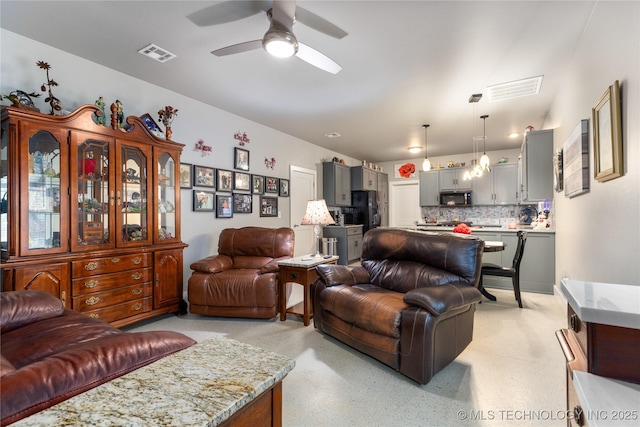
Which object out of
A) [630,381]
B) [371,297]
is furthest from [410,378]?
[630,381]

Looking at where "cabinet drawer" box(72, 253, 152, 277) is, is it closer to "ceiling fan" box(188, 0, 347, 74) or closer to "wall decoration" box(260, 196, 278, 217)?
"ceiling fan" box(188, 0, 347, 74)

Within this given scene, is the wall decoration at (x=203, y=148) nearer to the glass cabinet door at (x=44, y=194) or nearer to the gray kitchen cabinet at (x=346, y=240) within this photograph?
the glass cabinet door at (x=44, y=194)

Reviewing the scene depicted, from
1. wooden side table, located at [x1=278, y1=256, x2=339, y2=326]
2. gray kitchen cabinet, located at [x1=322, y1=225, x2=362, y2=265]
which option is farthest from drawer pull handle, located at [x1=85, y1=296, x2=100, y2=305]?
gray kitchen cabinet, located at [x1=322, y1=225, x2=362, y2=265]

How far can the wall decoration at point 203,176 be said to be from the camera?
3.78 m

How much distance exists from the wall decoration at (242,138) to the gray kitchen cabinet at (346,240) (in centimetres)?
272

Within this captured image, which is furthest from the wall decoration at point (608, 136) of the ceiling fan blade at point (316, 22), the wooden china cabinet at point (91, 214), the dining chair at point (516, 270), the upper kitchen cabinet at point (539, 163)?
the wooden china cabinet at point (91, 214)

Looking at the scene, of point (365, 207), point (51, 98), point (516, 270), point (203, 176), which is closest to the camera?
point (51, 98)

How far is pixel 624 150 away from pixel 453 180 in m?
5.13

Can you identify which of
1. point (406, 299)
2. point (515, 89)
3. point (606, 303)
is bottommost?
point (406, 299)

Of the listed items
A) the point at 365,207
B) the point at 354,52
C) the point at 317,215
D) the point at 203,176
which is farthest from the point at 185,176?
the point at 365,207

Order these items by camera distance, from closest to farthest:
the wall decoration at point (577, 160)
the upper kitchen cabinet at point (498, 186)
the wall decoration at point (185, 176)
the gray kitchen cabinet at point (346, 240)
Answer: the wall decoration at point (577, 160), the wall decoration at point (185, 176), the upper kitchen cabinet at point (498, 186), the gray kitchen cabinet at point (346, 240)

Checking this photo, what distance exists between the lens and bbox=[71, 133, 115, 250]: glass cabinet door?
8.04ft

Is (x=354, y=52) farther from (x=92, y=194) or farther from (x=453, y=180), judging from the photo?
(x=453, y=180)

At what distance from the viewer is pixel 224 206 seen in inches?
164
